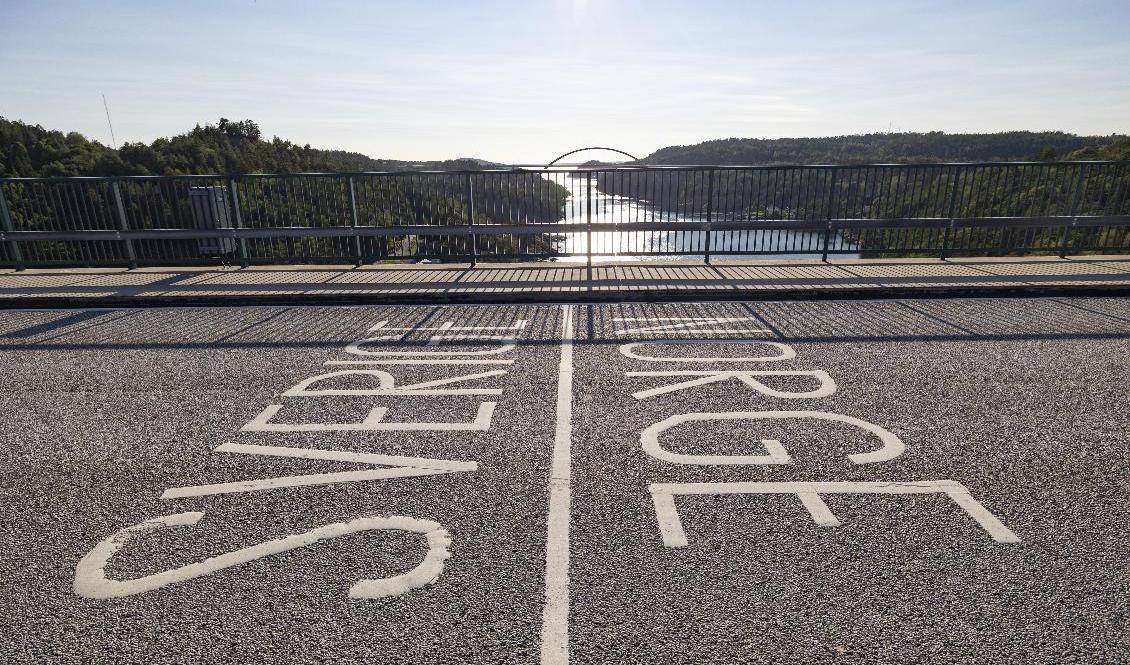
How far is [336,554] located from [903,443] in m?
3.55

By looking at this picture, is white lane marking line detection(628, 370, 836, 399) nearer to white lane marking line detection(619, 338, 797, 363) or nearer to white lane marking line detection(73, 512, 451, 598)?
white lane marking line detection(619, 338, 797, 363)

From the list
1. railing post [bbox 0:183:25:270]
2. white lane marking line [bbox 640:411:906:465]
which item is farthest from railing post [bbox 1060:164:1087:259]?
railing post [bbox 0:183:25:270]

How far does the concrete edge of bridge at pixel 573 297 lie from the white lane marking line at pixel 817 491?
192 inches

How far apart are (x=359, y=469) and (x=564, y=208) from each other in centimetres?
643

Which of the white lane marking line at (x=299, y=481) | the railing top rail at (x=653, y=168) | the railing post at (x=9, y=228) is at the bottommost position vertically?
the white lane marking line at (x=299, y=481)

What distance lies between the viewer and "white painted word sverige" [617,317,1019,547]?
10.3ft

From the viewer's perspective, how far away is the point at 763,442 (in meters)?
3.92

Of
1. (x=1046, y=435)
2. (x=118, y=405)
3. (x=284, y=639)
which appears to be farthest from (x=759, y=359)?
(x=118, y=405)

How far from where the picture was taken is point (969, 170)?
9758 mm

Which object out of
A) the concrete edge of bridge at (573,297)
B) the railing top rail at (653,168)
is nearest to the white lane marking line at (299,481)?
the concrete edge of bridge at (573,297)

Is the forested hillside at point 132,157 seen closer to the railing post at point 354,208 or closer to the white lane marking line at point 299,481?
the railing post at point 354,208

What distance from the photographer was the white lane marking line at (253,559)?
8.54 feet

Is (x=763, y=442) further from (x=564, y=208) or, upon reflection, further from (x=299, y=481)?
(x=564, y=208)

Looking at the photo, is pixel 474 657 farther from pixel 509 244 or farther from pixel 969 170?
pixel 969 170
